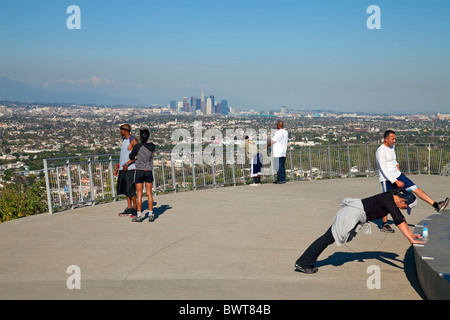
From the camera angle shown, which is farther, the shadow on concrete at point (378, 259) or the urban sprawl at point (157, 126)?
the urban sprawl at point (157, 126)

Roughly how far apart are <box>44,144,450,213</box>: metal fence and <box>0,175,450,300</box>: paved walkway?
26.0 inches

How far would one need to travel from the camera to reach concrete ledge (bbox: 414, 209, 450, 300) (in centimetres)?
578

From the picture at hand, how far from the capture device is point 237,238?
10.2 metres

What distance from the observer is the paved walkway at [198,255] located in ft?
22.2

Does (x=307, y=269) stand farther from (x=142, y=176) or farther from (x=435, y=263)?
(x=142, y=176)

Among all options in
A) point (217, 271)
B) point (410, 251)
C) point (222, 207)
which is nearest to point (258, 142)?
point (222, 207)

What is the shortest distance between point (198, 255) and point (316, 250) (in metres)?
2.24

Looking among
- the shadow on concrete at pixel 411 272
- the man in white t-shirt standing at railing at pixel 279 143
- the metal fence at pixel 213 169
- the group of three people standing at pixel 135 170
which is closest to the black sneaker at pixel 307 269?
the shadow on concrete at pixel 411 272

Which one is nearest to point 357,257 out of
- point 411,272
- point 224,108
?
point 411,272

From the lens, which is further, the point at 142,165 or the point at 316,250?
the point at 142,165

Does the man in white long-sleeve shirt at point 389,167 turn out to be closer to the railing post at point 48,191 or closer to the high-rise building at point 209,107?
the railing post at point 48,191

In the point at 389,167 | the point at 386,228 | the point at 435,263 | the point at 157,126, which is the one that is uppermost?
the point at 157,126

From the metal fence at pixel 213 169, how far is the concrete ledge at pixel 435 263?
8971mm

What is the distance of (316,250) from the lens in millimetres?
Answer: 7438
